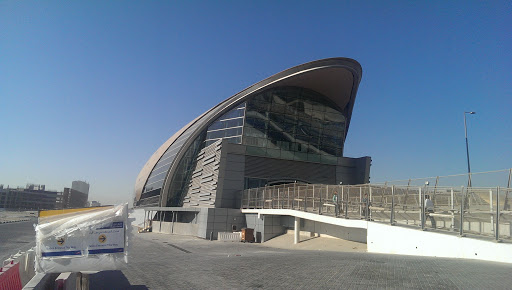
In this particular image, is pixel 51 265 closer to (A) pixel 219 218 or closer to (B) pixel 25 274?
(B) pixel 25 274

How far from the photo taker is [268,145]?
35.4 meters

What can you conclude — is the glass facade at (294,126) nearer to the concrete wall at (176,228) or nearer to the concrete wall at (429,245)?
the concrete wall at (176,228)

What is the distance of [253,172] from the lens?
113ft

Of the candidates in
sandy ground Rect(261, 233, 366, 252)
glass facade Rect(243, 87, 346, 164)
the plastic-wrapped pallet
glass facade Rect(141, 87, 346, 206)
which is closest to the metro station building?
glass facade Rect(243, 87, 346, 164)

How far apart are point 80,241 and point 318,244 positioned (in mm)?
16971

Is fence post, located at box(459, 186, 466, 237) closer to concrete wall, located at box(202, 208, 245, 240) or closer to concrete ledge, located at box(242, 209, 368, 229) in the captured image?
concrete ledge, located at box(242, 209, 368, 229)

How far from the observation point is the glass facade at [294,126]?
117 feet

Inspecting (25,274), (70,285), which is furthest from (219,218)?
(70,285)

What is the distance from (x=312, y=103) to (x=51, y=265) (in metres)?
35.7

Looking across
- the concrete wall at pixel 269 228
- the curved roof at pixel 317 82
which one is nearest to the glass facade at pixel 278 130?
the curved roof at pixel 317 82

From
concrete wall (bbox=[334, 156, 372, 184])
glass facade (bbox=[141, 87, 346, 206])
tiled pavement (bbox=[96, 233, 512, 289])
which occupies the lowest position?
tiled pavement (bbox=[96, 233, 512, 289])

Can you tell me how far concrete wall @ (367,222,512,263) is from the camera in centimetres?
990

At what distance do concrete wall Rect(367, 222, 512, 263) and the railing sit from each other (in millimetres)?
363

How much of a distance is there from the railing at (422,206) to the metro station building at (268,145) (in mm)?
13041
